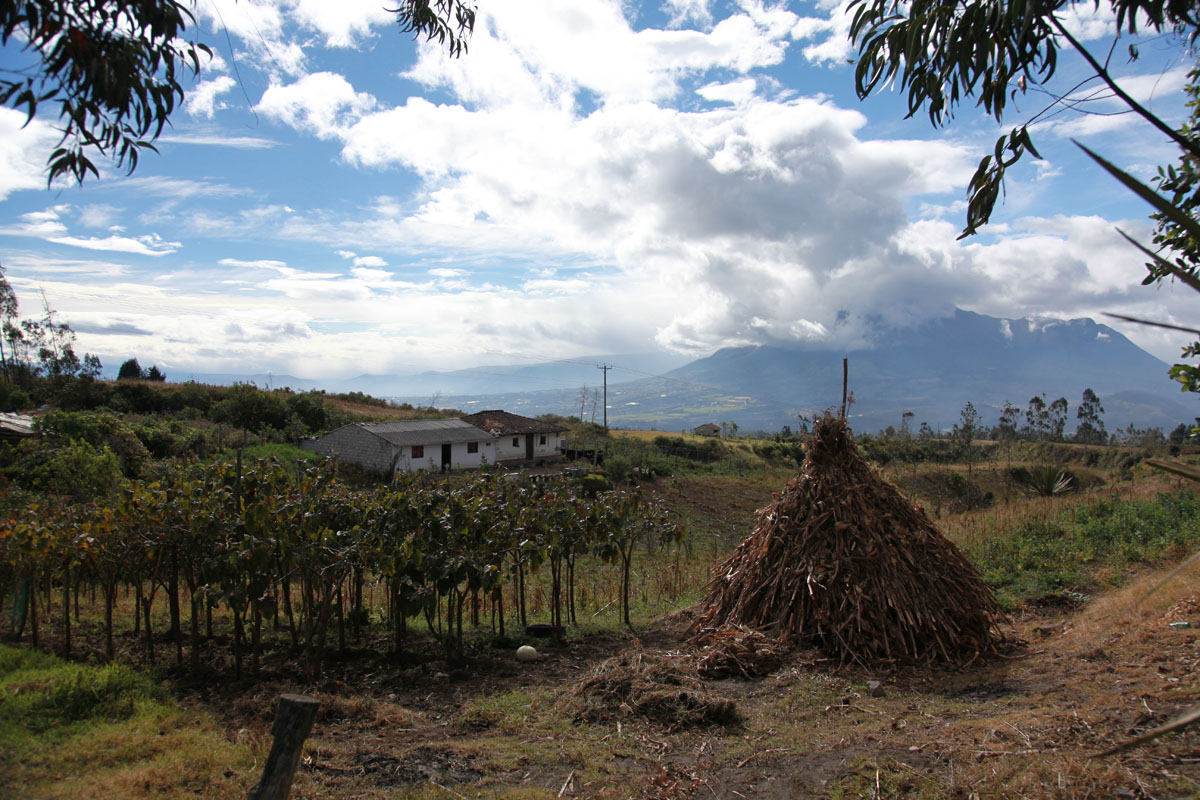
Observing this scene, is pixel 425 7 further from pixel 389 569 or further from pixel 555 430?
pixel 555 430

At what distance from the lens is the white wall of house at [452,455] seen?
3862 cm

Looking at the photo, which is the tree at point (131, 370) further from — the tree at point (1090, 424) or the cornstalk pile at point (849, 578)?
the tree at point (1090, 424)

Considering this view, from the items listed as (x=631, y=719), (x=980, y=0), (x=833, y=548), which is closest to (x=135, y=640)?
(x=631, y=719)

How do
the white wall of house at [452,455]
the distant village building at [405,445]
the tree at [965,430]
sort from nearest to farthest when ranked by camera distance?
the distant village building at [405,445] < the white wall of house at [452,455] < the tree at [965,430]

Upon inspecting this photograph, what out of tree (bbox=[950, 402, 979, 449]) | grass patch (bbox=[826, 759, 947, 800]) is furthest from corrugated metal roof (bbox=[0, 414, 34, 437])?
tree (bbox=[950, 402, 979, 449])

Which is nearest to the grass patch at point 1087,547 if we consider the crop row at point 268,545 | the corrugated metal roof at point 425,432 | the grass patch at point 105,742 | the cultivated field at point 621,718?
the cultivated field at point 621,718

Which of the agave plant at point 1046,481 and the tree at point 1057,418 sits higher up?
the tree at point 1057,418

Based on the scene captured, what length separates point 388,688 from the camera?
6.97m

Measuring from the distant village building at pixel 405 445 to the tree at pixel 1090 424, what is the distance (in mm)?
55756

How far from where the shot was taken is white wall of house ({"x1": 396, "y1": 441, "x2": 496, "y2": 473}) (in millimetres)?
38625

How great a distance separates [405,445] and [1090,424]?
67706mm

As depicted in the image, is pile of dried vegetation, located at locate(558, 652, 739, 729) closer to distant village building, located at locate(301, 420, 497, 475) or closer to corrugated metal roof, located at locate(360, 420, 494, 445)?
distant village building, located at locate(301, 420, 497, 475)

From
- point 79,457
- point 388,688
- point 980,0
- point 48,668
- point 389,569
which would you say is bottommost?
point 388,688

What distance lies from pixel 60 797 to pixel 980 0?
6.95 m
